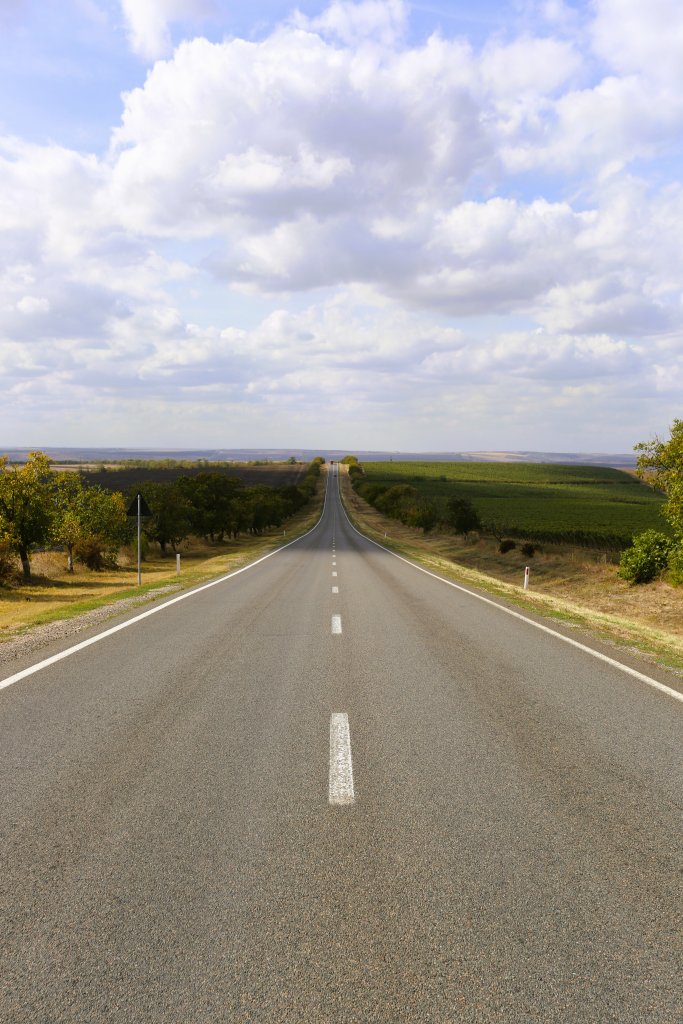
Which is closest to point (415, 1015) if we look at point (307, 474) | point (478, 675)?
point (478, 675)

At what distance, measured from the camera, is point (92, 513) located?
37.2 metres

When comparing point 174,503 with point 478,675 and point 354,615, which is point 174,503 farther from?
point 478,675

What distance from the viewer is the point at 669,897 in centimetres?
362

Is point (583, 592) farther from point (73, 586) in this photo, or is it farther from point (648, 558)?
point (73, 586)

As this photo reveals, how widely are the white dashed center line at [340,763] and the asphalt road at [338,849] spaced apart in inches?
1.1

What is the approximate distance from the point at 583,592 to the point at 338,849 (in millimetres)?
22664

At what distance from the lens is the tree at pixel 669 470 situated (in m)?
19.5

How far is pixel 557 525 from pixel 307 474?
125452 millimetres

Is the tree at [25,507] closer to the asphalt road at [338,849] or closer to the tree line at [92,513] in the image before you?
the tree line at [92,513]

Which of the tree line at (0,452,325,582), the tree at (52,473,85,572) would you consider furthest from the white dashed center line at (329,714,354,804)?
the tree at (52,473,85,572)

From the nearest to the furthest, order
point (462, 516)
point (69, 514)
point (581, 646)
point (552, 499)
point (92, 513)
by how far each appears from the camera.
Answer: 1. point (581, 646)
2. point (69, 514)
3. point (92, 513)
4. point (462, 516)
5. point (552, 499)

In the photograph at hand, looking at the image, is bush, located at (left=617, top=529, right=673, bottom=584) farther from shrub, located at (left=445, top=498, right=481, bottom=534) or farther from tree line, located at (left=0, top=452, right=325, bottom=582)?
shrub, located at (left=445, top=498, right=481, bottom=534)

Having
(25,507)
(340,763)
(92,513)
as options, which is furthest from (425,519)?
(340,763)

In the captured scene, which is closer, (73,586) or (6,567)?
(6,567)
